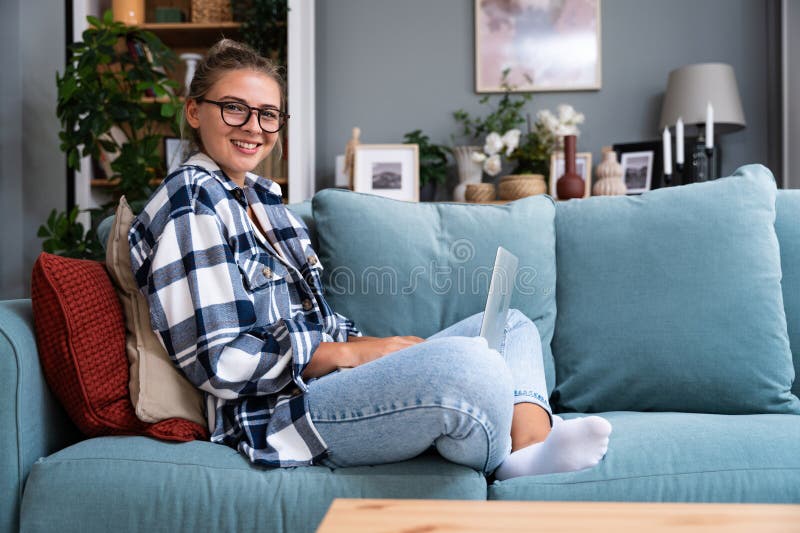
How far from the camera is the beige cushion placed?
1.16 meters

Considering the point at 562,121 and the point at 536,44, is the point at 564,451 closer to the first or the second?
the point at 562,121

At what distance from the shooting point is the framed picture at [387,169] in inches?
128

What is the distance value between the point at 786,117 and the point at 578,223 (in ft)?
7.35

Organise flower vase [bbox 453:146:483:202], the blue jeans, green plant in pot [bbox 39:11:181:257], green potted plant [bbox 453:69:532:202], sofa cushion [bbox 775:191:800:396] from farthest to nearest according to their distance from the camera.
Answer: flower vase [bbox 453:146:483:202] < green potted plant [bbox 453:69:532:202] < green plant in pot [bbox 39:11:181:257] < sofa cushion [bbox 775:191:800:396] < the blue jeans

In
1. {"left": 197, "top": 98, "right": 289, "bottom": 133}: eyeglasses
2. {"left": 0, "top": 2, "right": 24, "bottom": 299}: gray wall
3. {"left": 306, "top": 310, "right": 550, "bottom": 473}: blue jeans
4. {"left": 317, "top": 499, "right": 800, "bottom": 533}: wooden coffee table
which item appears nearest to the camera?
{"left": 317, "top": 499, "right": 800, "bottom": 533}: wooden coffee table

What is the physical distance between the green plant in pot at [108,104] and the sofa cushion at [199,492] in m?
1.78

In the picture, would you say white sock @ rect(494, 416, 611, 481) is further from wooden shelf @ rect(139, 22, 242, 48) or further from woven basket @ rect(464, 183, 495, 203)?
wooden shelf @ rect(139, 22, 242, 48)

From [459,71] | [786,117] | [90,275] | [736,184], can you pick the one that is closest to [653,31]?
[786,117]

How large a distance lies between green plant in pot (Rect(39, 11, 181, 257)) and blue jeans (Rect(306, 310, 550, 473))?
6.35 ft

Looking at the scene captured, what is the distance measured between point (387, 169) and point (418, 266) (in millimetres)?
1780

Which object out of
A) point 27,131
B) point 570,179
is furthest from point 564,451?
point 27,131

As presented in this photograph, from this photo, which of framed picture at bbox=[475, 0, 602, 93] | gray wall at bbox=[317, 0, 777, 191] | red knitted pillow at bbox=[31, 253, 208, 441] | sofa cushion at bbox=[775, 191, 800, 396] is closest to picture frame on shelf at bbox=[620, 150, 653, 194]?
gray wall at bbox=[317, 0, 777, 191]

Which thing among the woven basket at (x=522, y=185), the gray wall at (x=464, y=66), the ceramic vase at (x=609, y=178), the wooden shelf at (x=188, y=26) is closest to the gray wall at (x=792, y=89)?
the gray wall at (x=464, y=66)

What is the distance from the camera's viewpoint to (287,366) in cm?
115
